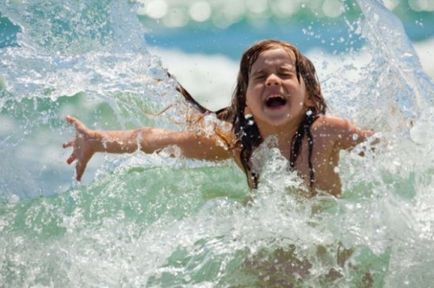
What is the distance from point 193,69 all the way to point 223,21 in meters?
0.88

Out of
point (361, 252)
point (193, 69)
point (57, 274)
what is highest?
point (361, 252)

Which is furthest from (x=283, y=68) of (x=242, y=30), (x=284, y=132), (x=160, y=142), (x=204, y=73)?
(x=242, y=30)

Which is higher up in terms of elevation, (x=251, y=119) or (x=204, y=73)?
(x=251, y=119)

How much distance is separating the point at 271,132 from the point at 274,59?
31cm

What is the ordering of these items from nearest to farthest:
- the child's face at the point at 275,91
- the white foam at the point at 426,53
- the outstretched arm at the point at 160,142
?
the child's face at the point at 275,91
the outstretched arm at the point at 160,142
the white foam at the point at 426,53

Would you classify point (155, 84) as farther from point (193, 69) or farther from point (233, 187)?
point (193, 69)

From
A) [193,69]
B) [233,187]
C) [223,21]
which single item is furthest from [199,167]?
[223,21]

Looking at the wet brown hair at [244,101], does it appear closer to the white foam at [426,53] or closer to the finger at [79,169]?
the finger at [79,169]

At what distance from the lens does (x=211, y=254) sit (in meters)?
3.12

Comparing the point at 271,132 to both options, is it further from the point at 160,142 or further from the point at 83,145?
the point at 83,145

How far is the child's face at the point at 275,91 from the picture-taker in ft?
11.9

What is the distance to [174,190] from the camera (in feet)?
14.3

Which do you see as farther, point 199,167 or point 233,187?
point 199,167

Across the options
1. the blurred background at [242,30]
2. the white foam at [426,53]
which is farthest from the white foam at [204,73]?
the white foam at [426,53]
